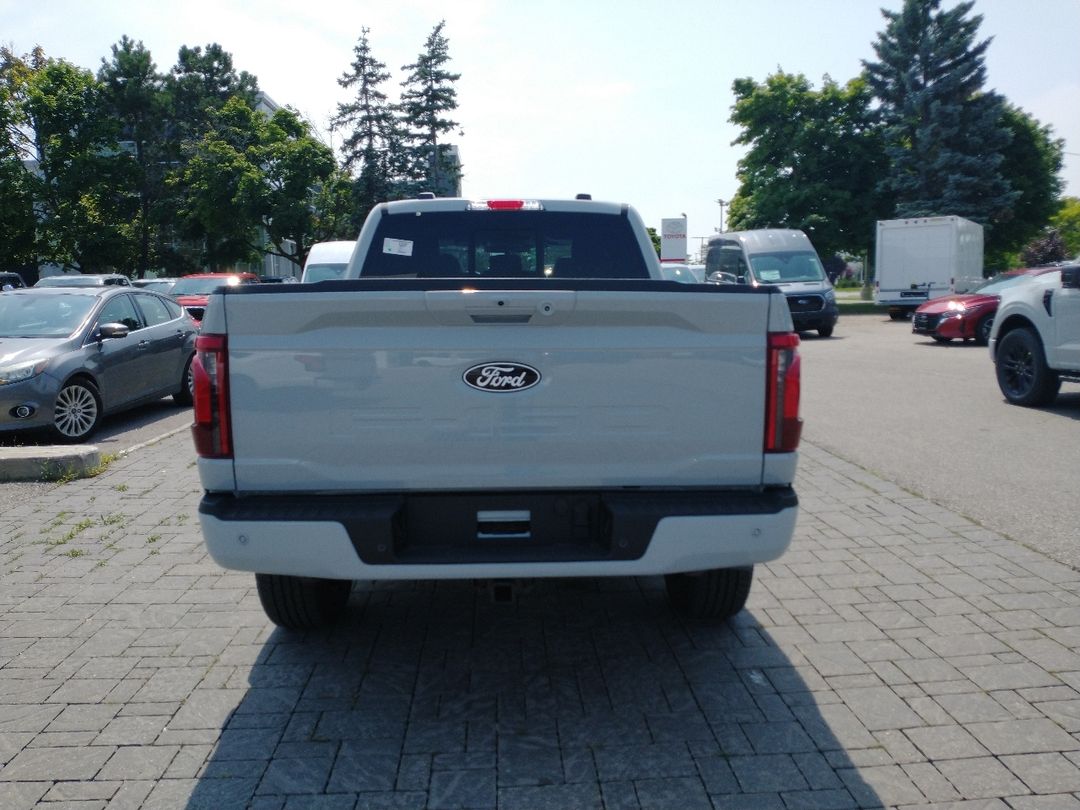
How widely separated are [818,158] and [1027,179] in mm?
9270

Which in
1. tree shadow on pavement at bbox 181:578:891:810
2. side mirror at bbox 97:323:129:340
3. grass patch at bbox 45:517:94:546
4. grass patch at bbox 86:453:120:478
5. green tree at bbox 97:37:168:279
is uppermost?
green tree at bbox 97:37:168:279

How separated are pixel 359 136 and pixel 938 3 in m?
35.5

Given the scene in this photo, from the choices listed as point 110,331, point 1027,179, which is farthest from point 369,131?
point 110,331

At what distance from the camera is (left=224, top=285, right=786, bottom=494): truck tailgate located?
3381 millimetres

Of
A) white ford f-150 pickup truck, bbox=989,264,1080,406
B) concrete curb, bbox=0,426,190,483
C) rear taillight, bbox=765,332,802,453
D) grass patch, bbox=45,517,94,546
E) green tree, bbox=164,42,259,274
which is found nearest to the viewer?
rear taillight, bbox=765,332,802,453

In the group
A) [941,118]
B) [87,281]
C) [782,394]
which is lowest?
[782,394]

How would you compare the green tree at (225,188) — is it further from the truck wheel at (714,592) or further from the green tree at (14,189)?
the truck wheel at (714,592)

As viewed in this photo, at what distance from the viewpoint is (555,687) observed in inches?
157

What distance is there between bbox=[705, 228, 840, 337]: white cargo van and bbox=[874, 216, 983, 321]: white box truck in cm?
508

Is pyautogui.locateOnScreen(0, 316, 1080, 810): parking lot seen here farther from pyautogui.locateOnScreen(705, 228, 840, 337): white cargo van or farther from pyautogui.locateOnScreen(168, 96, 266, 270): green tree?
pyautogui.locateOnScreen(168, 96, 266, 270): green tree

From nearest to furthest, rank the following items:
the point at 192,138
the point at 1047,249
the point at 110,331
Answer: the point at 110,331, the point at 1047,249, the point at 192,138

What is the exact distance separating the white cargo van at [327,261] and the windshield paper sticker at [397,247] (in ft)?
38.0

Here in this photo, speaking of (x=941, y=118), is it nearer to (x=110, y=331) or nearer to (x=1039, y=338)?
(x=1039, y=338)

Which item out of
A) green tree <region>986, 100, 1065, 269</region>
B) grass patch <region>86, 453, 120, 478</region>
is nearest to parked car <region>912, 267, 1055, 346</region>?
grass patch <region>86, 453, 120, 478</region>
